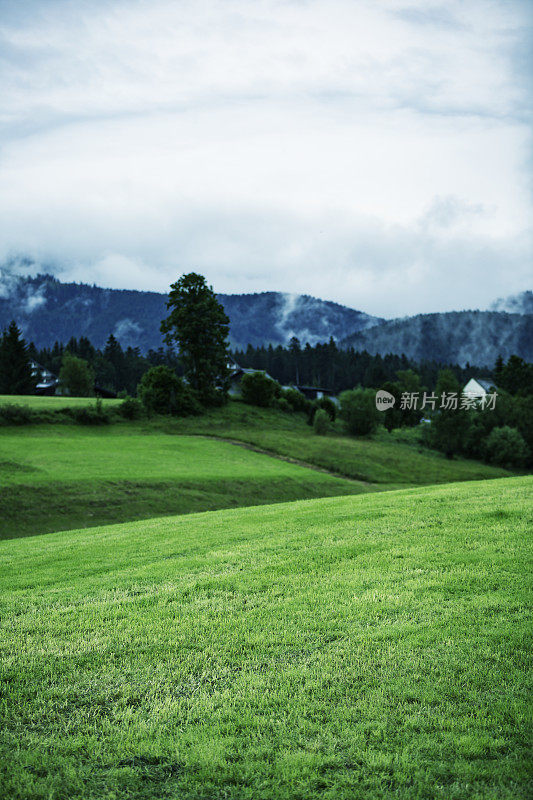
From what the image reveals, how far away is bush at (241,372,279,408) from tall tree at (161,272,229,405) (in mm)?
4087

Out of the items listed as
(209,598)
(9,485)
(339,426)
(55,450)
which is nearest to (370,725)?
(209,598)

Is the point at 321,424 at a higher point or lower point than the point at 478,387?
lower

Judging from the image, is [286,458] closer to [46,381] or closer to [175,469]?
[175,469]

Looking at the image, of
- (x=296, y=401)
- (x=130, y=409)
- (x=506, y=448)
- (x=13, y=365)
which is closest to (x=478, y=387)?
(x=506, y=448)

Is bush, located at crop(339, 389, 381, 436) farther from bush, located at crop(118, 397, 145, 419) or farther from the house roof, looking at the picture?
the house roof

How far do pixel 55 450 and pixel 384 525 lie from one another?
3276 centimetres

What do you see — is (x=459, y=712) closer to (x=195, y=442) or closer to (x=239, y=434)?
(x=195, y=442)

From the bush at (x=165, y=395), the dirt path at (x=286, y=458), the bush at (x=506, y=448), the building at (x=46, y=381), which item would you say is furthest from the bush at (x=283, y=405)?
the building at (x=46, y=381)

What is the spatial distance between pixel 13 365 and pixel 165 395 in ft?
139

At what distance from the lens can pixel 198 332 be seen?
74.6m

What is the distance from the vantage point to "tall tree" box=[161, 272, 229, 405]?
7344 cm

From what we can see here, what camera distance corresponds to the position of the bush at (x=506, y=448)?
73.2 metres

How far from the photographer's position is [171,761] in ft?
15.3

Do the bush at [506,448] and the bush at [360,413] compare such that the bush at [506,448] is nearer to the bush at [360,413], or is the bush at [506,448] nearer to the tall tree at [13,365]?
the bush at [360,413]
